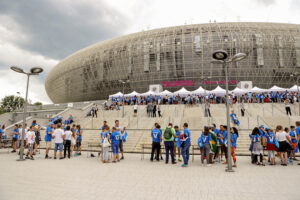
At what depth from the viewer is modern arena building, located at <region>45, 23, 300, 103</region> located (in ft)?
127

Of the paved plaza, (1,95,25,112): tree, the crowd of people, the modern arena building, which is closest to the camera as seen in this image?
the paved plaza

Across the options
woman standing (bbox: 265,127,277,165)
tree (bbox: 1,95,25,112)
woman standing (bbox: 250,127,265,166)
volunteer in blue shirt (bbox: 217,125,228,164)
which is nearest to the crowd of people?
volunteer in blue shirt (bbox: 217,125,228,164)

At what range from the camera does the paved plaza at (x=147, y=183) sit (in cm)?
420

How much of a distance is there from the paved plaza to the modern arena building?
3226cm

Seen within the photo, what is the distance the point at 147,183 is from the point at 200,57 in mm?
37756

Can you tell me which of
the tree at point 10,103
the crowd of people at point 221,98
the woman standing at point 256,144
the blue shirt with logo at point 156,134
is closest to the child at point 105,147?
the blue shirt with logo at point 156,134

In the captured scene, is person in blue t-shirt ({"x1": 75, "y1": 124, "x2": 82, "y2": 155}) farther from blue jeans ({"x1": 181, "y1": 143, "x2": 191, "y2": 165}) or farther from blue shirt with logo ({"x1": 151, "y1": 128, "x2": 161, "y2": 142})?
blue jeans ({"x1": 181, "y1": 143, "x2": 191, "y2": 165})

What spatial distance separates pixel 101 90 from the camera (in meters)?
47.7

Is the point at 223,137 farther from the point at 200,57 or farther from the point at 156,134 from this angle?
the point at 200,57

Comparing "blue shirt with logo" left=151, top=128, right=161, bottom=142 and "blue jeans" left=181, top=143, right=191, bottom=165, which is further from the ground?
"blue shirt with logo" left=151, top=128, right=161, bottom=142

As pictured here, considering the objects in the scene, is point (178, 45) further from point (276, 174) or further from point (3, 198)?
point (3, 198)

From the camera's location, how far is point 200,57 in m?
39.8

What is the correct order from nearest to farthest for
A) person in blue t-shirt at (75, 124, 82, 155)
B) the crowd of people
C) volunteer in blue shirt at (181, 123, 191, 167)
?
volunteer in blue shirt at (181, 123, 191, 167) → person in blue t-shirt at (75, 124, 82, 155) → the crowd of people

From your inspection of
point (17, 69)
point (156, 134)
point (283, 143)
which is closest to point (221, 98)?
point (283, 143)
